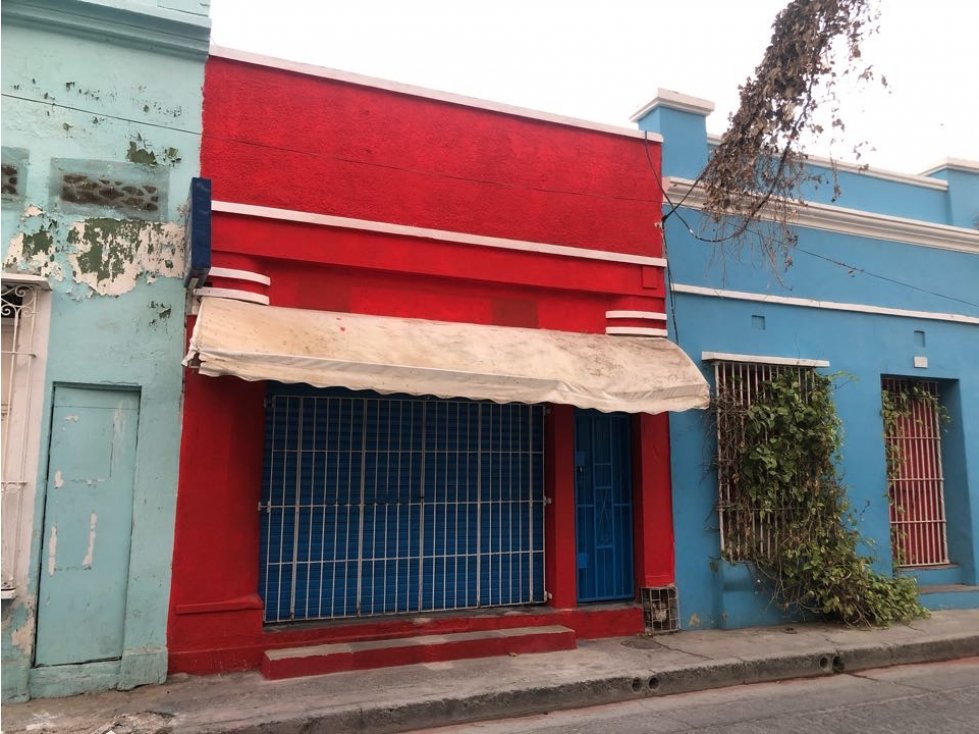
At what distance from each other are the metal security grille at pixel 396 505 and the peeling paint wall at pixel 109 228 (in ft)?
3.21

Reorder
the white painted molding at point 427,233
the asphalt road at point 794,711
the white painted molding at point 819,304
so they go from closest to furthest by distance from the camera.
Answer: the asphalt road at point 794,711, the white painted molding at point 427,233, the white painted molding at point 819,304

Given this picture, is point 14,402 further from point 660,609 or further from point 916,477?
point 916,477

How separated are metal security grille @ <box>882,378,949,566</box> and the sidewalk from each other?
1.77 metres

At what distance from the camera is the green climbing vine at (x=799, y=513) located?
7770 millimetres

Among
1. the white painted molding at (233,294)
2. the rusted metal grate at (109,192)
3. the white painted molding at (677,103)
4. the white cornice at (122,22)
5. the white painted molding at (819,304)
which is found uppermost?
the white painted molding at (677,103)

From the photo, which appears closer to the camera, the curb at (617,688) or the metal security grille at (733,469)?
the curb at (617,688)

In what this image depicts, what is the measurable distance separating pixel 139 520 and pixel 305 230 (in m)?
2.56

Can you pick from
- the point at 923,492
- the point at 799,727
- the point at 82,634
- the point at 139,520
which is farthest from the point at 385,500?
the point at 923,492

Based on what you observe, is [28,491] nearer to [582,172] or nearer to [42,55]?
[42,55]

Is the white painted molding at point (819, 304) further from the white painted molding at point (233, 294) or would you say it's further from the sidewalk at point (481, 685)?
the white painted molding at point (233, 294)

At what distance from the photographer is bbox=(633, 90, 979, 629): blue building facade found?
25.5 ft

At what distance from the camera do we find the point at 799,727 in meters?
5.23

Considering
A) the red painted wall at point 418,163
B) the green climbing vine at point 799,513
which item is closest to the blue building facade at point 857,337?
the green climbing vine at point 799,513

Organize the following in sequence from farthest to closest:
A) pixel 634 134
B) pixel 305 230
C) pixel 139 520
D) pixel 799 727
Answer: pixel 634 134
pixel 305 230
pixel 139 520
pixel 799 727
